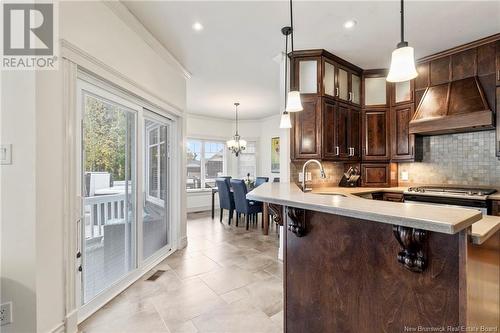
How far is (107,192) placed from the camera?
2.42 meters

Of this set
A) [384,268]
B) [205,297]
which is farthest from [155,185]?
[384,268]

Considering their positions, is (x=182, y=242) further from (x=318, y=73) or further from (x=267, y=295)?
(x=318, y=73)

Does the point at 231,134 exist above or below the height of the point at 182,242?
above

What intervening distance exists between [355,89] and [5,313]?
440cm

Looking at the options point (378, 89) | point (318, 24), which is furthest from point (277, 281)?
point (378, 89)

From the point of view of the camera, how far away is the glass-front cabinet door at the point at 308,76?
125 inches

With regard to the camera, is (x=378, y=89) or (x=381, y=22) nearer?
(x=381, y=22)

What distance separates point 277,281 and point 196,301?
89 centimetres

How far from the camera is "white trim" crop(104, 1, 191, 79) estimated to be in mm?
2173

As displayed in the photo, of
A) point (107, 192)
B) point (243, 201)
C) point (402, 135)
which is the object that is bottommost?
point (243, 201)

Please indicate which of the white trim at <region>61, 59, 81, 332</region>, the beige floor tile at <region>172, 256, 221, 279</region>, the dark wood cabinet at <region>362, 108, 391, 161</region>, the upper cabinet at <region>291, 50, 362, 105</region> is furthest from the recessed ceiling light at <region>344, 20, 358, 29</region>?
the beige floor tile at <region>172, 256, 221, 279</region>

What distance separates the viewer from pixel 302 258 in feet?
5.09

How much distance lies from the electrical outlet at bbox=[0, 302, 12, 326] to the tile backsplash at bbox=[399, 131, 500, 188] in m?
4.60

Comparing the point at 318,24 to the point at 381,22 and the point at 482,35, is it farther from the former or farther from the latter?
the point at 482,35
